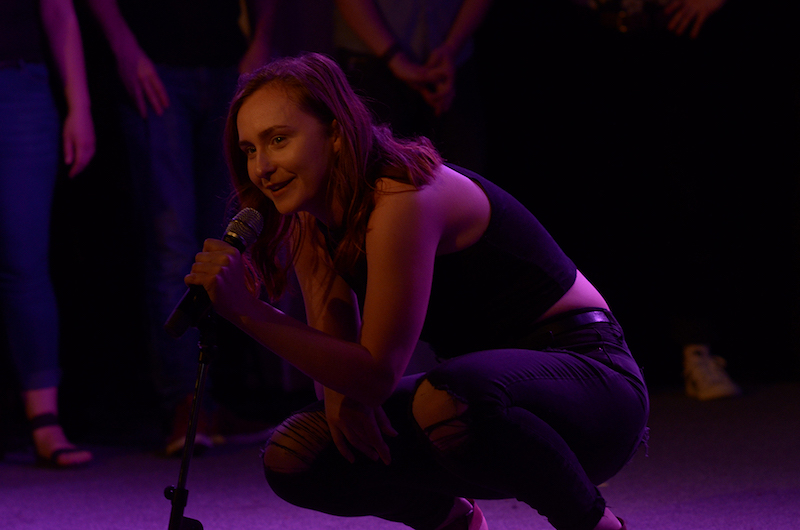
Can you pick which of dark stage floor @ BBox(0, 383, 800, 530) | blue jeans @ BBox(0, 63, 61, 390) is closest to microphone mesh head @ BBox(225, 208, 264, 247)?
dark stage floor @ BBox(0, 383, 800, 530)

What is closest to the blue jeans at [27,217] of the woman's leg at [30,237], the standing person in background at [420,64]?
the woman's leg at [30,237]

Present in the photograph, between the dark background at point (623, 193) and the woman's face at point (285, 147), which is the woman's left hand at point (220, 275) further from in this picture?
the dark background at point (623, 193)

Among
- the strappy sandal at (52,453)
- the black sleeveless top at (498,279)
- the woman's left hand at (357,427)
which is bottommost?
the strappy sandal at (52,453)

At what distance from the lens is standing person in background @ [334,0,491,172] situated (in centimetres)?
278

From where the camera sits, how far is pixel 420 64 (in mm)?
2863

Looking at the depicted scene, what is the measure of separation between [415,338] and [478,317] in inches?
7.4

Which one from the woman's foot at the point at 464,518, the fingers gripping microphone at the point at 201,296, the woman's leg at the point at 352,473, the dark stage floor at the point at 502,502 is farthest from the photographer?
the dark stage floor at the point at 502,502

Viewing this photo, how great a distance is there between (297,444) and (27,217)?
1422 mm

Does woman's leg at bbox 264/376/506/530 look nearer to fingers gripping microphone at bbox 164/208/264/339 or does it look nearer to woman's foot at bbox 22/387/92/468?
fingers gripping microphone at bbox 164/208/264/339

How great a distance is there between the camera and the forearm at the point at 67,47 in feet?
8.22

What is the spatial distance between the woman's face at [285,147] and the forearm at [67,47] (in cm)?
140

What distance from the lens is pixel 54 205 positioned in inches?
121

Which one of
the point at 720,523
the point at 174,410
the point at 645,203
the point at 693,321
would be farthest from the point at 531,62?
the point at 720,523

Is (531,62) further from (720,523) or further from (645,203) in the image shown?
(720,523)
